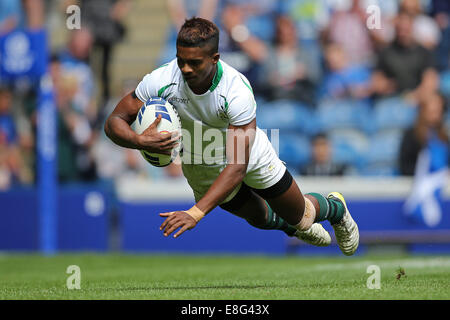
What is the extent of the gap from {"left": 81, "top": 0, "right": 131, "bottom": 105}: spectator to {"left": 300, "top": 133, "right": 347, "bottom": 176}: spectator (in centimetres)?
433

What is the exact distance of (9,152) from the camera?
1606cm

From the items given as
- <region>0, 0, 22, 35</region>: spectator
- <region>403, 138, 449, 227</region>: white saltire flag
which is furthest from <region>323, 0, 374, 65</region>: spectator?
<region>0, 0, 22, 35</region>: spectator

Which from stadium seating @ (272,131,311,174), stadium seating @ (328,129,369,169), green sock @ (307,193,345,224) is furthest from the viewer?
stadium seating @ (328,129,369,169)

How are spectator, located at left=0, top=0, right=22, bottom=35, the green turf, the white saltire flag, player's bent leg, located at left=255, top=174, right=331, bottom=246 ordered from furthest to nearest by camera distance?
spectator, located at left=0, top=0, right=22, bottom=35
the white saltire flag
player's bent leg, located at left=255, top=174, right=331, bottom=246
the green turf

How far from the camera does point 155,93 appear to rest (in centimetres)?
662

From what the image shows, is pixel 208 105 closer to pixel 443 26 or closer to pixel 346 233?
pixel 346 233

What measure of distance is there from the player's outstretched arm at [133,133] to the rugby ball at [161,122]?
0.06 meters

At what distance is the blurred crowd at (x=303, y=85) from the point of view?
1480 centimetres

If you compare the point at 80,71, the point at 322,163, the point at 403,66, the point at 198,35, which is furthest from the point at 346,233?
the point at 80,71

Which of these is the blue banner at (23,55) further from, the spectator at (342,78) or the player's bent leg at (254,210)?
the player's bent leg at (254,210)

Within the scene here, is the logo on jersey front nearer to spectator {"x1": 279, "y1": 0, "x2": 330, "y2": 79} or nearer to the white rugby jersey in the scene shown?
the white rugby jersey

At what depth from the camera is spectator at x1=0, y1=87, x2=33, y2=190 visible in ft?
52.2

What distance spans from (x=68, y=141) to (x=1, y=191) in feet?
5.00

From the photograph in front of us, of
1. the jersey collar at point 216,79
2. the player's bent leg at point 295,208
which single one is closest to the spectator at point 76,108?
the player's bent leg at point 295,208
